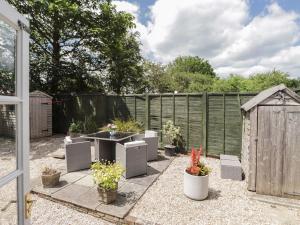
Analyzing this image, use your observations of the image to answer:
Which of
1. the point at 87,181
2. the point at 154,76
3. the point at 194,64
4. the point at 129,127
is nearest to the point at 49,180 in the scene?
the point at 87,181

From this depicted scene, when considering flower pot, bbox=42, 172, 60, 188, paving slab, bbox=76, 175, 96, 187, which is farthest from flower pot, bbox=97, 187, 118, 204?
flower pot, bbox=42, 172, 60, 188

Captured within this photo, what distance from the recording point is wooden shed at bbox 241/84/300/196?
3684 mm

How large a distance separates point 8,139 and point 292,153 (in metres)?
4.39

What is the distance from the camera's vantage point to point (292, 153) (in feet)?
12.2

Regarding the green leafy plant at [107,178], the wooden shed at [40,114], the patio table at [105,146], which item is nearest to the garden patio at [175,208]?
the green leafy plant at [107,178]

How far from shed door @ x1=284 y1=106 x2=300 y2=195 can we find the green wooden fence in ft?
6.77

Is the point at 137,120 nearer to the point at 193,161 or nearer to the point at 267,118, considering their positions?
the point at 193,161

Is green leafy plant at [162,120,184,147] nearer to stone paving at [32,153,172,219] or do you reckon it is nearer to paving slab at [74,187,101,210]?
stone paving at [32,153,172,219]

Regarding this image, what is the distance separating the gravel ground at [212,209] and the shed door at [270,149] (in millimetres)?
421

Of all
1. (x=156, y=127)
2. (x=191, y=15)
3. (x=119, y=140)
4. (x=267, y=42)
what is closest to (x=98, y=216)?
(x=119, y=140)

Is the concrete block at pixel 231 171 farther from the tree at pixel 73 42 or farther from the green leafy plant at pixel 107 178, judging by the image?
the tree at pixel 73 42

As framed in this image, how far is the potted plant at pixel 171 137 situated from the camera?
257 inches

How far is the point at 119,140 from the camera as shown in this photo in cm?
490

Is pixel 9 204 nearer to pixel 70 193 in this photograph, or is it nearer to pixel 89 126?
pixel 70 193
